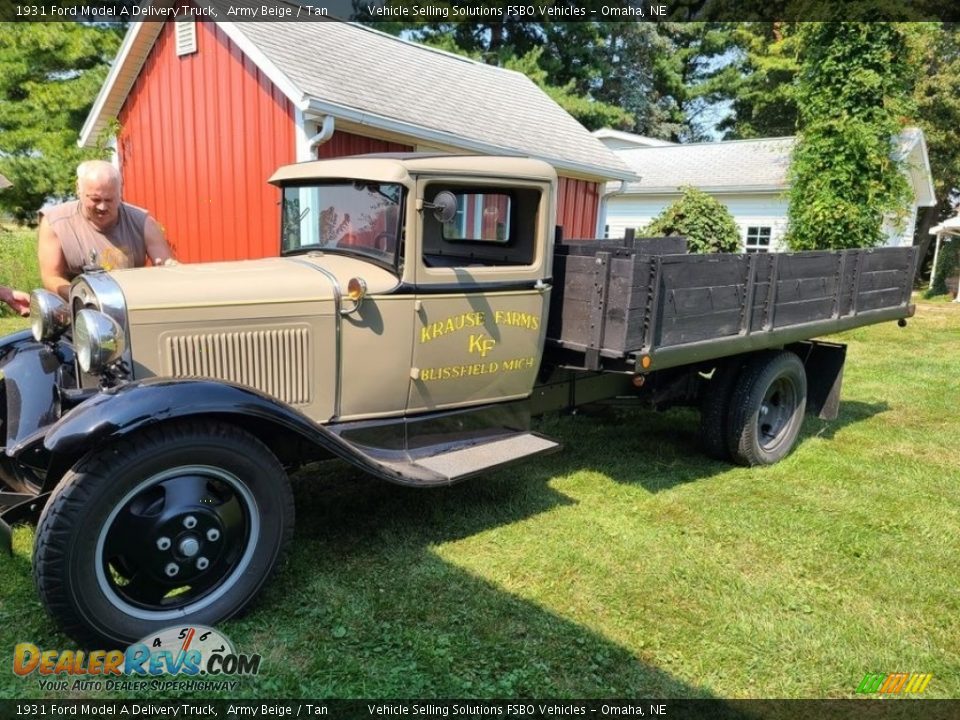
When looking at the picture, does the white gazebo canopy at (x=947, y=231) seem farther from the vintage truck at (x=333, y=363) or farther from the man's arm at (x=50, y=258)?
the man's arm at (x=50, y=258)

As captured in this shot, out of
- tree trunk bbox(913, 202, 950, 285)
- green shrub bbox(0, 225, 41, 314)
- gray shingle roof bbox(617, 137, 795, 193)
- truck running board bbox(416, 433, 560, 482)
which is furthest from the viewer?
tree trunk bbox(913, 202, 950, 285)

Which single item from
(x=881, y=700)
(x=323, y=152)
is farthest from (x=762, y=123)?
(x=881, y=700)

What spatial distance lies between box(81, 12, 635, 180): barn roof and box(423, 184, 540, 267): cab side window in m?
3.80

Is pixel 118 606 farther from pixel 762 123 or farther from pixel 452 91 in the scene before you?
pixel 762 123

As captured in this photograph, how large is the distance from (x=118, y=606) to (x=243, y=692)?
0.60 metres

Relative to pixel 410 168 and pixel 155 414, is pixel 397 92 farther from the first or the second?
pixel 155 414

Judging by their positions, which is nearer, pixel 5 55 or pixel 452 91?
pixel 452 91

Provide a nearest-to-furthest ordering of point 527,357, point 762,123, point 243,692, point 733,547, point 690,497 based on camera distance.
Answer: point 243,692, point 733,547, point 527,357, point 690,497, point 762,123

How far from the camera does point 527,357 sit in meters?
4.13

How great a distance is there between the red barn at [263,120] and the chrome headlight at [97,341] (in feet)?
16.6

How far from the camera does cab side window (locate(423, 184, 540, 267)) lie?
13.3 ft

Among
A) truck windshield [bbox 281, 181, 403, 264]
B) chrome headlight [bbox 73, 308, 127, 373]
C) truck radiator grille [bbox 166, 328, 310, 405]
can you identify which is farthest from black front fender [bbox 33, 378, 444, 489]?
truck windshield [bbox 281, 181, 403, 264]

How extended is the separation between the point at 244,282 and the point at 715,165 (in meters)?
19.2

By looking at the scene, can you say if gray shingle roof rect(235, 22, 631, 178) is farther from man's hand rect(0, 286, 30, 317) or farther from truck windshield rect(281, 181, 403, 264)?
man's hand rect(0, 286, 30, 317)
